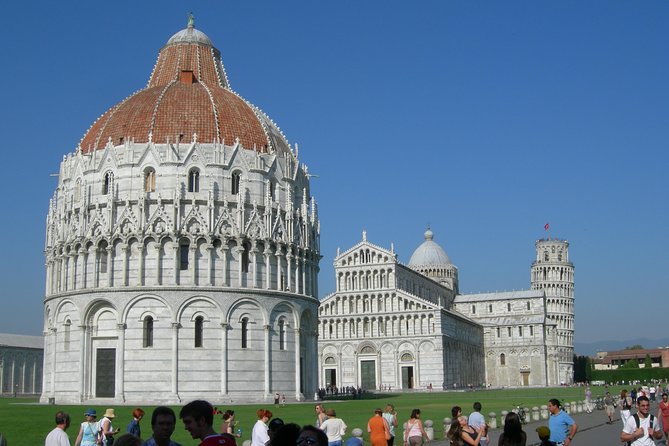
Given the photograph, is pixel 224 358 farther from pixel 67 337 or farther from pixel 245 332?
pixel 67 337

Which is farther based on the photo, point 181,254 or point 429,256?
point 429,256

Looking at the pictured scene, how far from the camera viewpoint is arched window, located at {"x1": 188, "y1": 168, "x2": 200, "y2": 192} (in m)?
55.8

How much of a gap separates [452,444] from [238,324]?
41391 mm

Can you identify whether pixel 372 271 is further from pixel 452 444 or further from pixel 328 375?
pixel 452 444

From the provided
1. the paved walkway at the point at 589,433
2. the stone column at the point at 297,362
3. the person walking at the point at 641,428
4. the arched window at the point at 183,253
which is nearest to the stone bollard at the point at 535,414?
the paved walkway at the point at 589,433

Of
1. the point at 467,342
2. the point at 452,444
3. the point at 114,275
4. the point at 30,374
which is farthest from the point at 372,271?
the point at 452,444

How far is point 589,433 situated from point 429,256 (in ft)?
353

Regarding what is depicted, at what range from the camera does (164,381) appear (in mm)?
52812

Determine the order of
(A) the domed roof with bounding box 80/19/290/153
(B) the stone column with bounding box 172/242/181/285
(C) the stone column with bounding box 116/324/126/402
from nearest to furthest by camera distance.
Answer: (C) the stone column with bounding box 116/324/126/402 → (B) the stone column with bounding box 172/242/181/285 → (A) the domed roof with bounding box 80/19/290/153

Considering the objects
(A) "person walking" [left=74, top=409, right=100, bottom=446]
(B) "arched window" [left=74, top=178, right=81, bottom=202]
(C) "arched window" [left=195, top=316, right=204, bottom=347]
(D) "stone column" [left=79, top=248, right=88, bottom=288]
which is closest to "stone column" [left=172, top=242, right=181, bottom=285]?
(C) "arched window" [left=195, top=316, right=204, bottom=347]

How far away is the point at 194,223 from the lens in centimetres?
5453

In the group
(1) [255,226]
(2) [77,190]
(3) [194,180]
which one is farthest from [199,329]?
(2) [77,190]

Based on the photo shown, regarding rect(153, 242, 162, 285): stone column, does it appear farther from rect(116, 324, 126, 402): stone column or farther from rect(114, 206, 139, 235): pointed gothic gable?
rect(116, 324, 126, 402): stone column

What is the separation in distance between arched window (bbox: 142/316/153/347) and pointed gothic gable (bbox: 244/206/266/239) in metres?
8.56
